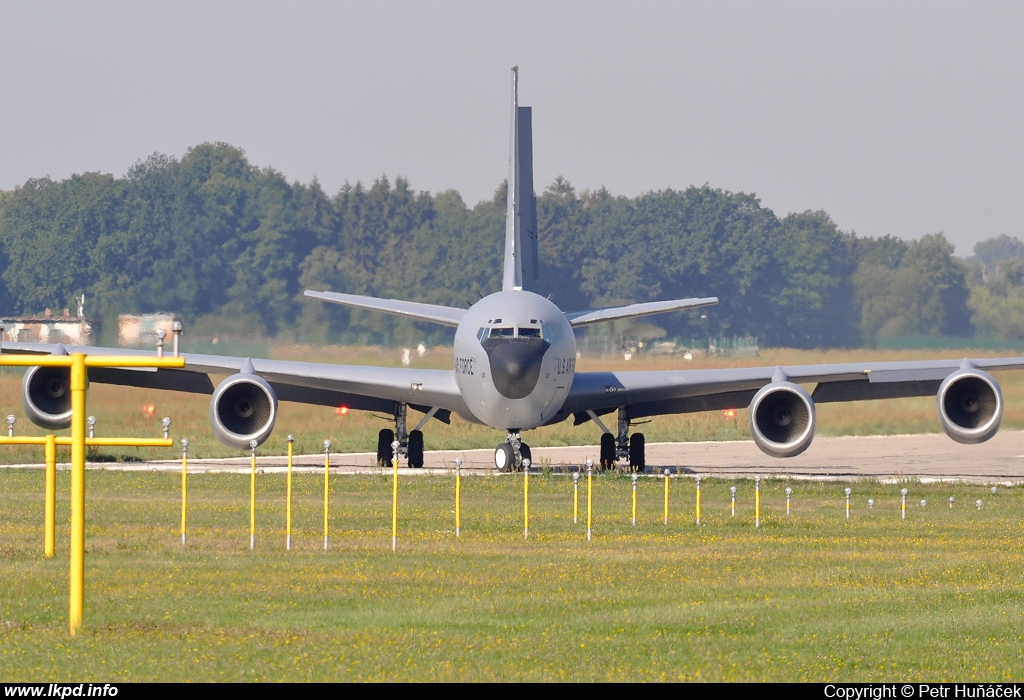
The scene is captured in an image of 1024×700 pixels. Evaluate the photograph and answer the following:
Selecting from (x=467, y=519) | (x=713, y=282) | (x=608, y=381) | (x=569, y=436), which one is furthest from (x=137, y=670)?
(x=713, y=282)

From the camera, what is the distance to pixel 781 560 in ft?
62.4

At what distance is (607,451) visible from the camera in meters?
34.7

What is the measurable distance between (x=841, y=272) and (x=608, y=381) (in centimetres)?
4946

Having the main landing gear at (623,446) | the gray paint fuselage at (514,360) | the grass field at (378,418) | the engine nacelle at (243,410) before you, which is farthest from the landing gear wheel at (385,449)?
the grass field at (378,418)

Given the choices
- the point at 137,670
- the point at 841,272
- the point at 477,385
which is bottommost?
the point at 137,670

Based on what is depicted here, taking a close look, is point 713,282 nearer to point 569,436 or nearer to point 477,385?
point 569,436

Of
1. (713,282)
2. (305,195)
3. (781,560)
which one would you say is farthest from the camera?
(713,282)

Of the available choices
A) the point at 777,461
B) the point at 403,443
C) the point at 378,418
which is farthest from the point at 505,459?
the point at 777,461

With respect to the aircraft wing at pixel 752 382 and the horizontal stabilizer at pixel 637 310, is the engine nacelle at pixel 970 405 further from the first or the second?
the horizontal stabilizer at pixel 637 310

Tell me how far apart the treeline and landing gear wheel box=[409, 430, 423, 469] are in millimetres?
11480

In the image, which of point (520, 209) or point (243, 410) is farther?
point (520, 209)

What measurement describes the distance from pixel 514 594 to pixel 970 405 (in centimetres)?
1755

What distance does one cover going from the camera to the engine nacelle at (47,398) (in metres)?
30.8

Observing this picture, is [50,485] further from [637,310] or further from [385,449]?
[385,449]
